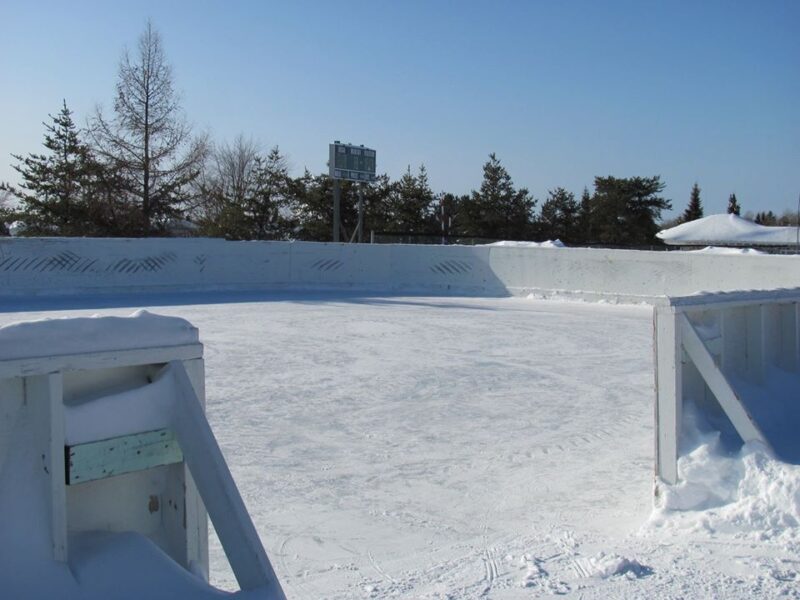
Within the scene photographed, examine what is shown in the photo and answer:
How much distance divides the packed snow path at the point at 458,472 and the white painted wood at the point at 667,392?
315 millimetres

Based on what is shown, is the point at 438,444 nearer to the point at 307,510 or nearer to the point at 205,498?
the point at 307,510

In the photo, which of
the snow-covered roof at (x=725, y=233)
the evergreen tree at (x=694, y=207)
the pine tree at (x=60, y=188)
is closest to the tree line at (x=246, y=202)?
the pine tree at (x=60, y=188)

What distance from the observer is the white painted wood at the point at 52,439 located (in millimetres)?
2176

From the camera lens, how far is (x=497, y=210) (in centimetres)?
4369

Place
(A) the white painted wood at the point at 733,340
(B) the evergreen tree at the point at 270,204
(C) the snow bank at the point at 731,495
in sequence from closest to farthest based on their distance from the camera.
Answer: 1. (C) the snow bank at the point at 731,495
2. (A) the white painted wood at the point at 733,340
3. (B) the evergreen tree at the point at 270,204

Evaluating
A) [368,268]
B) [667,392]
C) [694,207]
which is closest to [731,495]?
[667,392]

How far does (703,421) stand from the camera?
5012mm

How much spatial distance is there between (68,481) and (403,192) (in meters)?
39.6

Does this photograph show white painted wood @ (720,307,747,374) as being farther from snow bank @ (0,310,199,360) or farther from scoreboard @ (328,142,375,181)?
scoreboard @ (328,142,375,181)

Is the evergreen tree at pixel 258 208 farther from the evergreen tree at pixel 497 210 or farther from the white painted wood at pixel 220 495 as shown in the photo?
the white painted wood at pixel 220 495

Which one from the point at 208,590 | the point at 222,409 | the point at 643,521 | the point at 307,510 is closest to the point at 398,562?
the point at 307,510

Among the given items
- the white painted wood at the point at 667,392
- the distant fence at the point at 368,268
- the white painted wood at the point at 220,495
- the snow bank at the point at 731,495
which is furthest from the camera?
the distant fence at the point at 368,268

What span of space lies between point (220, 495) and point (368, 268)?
19.5 meters

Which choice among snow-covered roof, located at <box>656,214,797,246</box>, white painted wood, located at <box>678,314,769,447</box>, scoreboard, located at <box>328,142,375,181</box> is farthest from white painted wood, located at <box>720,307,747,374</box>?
snow-covered roof, located at <box>656,214,797,246</box>
